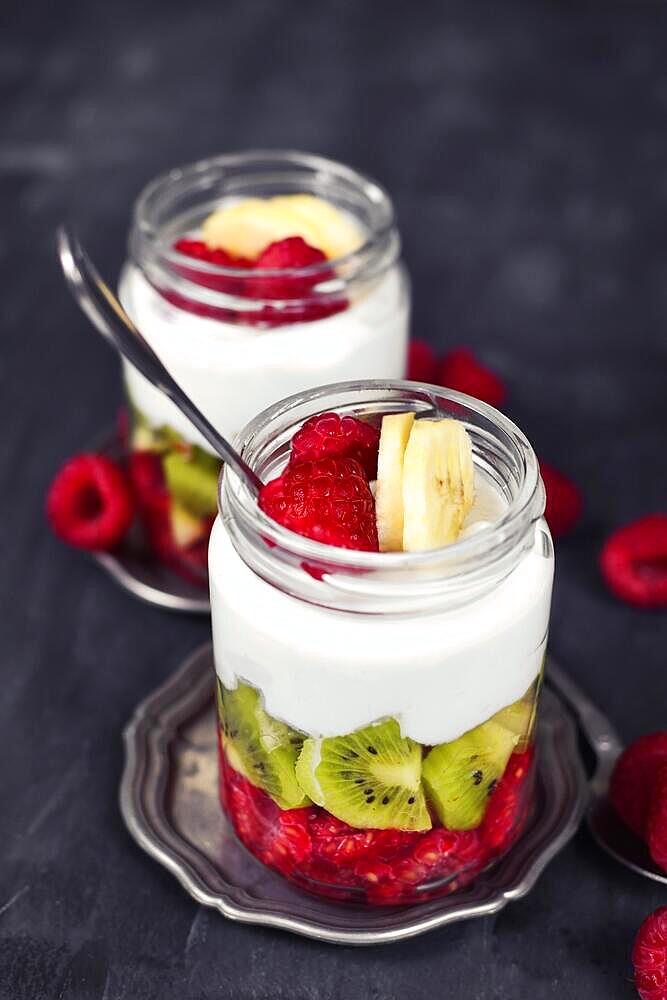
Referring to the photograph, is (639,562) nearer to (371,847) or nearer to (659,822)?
(659,822)

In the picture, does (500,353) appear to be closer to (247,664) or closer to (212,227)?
(212,227)

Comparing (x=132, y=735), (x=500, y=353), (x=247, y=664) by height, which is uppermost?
(x=247, y=664)

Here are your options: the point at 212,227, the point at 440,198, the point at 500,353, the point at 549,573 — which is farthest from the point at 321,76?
the point at 549,573

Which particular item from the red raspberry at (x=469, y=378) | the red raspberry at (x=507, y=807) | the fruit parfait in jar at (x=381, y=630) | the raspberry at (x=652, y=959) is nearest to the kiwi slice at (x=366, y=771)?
the fruit parfait in jar at (x=381, y=630)

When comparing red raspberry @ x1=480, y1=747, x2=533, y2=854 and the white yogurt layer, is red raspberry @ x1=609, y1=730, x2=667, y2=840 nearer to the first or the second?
red raspberry @ x1=480, y1=747, x2=533, y2=854

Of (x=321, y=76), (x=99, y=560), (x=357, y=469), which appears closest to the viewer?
(x=357, y=469)

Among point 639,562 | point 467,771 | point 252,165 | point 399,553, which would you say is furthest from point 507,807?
point 252,165

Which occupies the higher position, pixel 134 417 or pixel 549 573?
pixel 549 573
